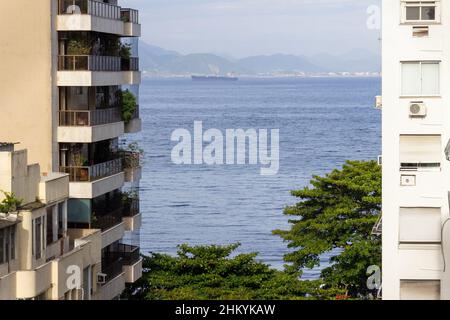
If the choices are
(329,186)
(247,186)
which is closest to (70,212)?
(329,186)

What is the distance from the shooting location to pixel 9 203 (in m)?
19.7

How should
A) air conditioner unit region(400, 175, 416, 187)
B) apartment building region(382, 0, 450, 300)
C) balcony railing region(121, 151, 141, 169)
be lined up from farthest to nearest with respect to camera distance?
balcony railing region(121, 151, 141, 169) < air conditioner unit region(400, 175, 416, 187) < apartment building region(382, 0, 450, 300)

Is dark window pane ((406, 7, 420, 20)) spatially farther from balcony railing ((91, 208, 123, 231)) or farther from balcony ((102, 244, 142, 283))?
balcony ((102, 244, 142, 283))

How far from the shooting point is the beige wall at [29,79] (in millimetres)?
25938

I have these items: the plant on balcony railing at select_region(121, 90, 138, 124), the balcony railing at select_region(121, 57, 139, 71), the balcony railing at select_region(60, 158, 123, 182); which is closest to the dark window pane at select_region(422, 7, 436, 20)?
the balcony railing at select_region(60, 158, 123, 182)

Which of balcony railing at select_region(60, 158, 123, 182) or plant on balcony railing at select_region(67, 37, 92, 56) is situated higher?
plant on balcony railing at select_region(67, 37, 92, 56)

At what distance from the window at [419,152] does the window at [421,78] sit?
936 millimetres

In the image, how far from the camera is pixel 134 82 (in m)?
29.8

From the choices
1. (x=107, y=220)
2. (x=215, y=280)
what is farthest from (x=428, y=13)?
(x=215, y=280)

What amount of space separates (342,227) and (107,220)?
1148cm

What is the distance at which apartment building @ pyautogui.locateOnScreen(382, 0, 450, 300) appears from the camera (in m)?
23.9

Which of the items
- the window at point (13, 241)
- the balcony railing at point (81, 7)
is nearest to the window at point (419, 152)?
the balcony railing at point (81, 7)

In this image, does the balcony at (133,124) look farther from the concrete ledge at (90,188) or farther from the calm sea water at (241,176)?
the calm sea water at (241,176)

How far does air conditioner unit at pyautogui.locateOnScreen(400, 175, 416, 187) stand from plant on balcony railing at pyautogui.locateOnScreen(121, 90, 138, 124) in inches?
332
